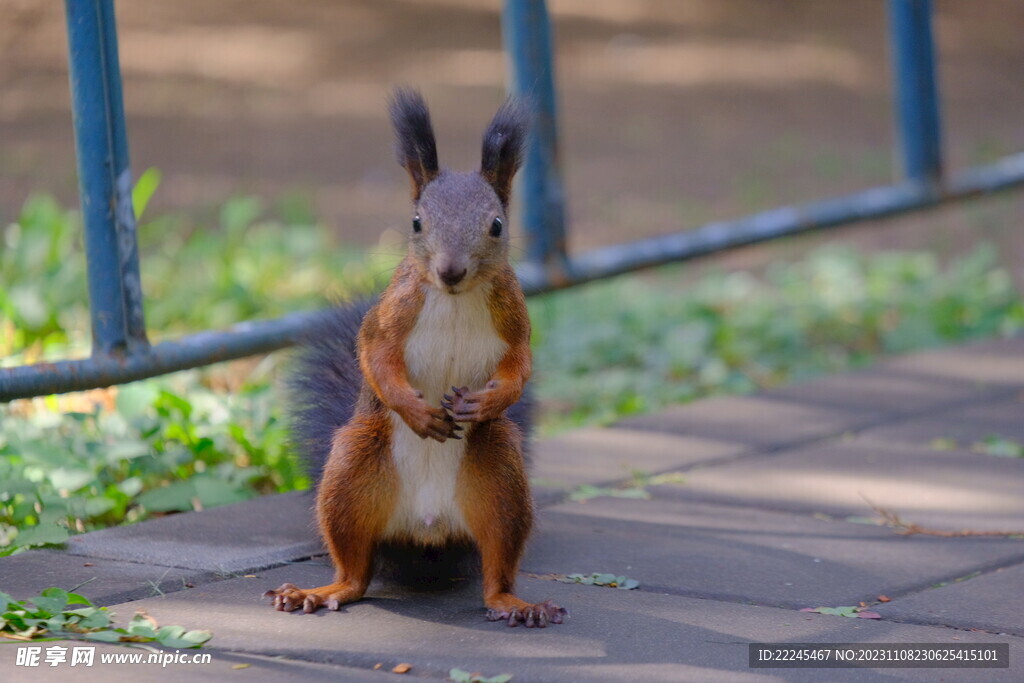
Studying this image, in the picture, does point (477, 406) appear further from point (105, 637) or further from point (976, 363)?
point (976, 363)

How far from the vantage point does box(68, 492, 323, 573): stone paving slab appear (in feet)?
8.34

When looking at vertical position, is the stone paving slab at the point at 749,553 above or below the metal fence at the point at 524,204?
below

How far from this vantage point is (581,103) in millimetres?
9414

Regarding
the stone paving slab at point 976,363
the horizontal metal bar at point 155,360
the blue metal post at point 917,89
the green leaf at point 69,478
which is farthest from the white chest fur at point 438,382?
the blue metal post at point 917,89

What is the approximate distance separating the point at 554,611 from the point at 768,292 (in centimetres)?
351

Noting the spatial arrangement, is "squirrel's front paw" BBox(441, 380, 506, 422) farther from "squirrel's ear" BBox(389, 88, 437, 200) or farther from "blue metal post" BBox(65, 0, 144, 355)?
"blue metal post" BBox(65, 0, 144, 355)

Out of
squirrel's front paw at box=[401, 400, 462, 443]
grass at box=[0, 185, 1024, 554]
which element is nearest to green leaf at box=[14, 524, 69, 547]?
grass at box=[0, 185, 1024, 554]

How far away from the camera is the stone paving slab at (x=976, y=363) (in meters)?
4.07

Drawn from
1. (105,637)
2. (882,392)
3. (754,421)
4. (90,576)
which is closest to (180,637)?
(105,637)

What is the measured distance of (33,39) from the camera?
484cm

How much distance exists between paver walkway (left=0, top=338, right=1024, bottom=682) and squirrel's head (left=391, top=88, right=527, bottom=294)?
0.57m

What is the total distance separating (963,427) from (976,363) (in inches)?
27.4

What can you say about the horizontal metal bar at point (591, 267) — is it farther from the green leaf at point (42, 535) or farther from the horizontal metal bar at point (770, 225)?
the green leaf at point (42, 535)

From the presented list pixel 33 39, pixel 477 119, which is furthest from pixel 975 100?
pixel 33 39
